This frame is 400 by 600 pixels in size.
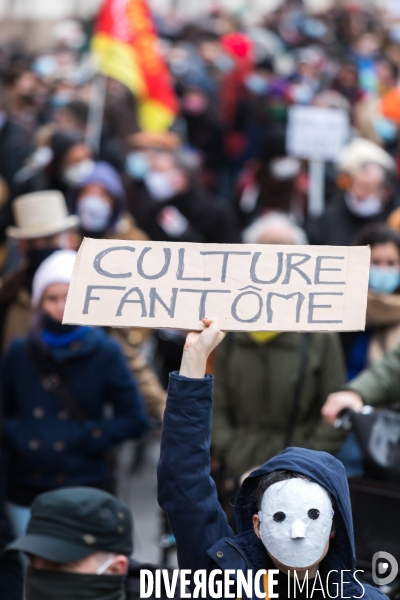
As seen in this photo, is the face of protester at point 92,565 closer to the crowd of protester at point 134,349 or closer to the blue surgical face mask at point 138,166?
the crowd of protester at point 134,349

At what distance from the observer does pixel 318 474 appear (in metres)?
2.77

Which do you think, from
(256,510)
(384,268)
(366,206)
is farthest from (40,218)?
(256,510)

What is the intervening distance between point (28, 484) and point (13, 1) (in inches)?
1107

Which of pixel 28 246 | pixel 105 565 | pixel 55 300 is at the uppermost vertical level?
pixel 28 246

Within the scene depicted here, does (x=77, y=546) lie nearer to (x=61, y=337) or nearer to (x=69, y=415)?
→ (x=69, y=415)

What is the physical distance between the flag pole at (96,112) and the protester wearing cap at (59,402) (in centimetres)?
592

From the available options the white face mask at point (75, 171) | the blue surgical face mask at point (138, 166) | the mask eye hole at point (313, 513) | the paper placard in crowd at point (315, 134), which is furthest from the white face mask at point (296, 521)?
the paper placard in crowd at point (315, 134)

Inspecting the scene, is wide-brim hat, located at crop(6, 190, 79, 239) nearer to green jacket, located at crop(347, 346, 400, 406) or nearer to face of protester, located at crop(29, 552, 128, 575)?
green jacket, located at crop(347, 346, 400, 406)

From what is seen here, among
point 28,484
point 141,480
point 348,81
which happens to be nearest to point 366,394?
point 28,484

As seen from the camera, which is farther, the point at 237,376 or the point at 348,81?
the point at 348,81

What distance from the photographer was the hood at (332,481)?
9.09 ft

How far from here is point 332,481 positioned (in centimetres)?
278

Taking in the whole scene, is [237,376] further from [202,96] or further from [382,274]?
[202,96]

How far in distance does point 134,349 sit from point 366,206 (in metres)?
2.51
